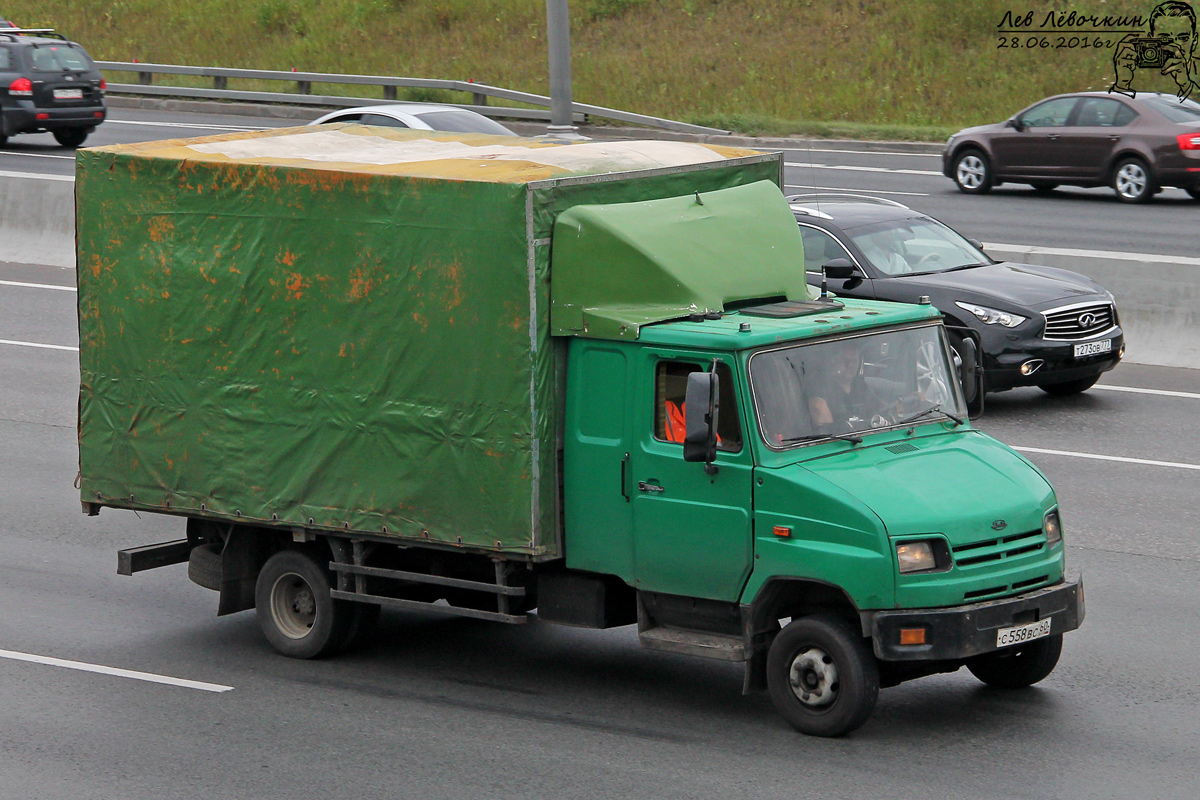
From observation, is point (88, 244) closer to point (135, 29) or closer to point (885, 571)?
point (885, 571)

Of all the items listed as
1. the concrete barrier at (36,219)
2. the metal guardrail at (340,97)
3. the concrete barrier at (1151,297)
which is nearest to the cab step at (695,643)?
the concrete barrier at (1151,297)

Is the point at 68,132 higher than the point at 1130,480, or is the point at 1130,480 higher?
the point at 68,132

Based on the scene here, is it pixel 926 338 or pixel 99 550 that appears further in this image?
pixel 99 550

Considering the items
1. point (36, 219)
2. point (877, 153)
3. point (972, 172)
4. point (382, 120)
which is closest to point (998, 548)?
point (382, 120)

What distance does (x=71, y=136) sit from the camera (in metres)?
32.6

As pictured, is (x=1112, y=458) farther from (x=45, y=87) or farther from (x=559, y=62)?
(x=45, y=87)

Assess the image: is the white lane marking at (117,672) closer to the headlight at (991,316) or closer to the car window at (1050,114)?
the headlight at (991,316)

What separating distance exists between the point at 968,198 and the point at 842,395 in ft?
66.4

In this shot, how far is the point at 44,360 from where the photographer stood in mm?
18062

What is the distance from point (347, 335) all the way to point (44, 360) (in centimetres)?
1016

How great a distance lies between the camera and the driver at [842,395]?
8180 millimetres

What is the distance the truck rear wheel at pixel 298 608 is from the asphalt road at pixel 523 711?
13cm

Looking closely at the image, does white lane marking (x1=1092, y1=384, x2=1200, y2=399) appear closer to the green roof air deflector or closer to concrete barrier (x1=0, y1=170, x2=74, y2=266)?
the green roof air deflector

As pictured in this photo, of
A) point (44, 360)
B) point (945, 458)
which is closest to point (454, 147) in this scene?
point (945, 458)
